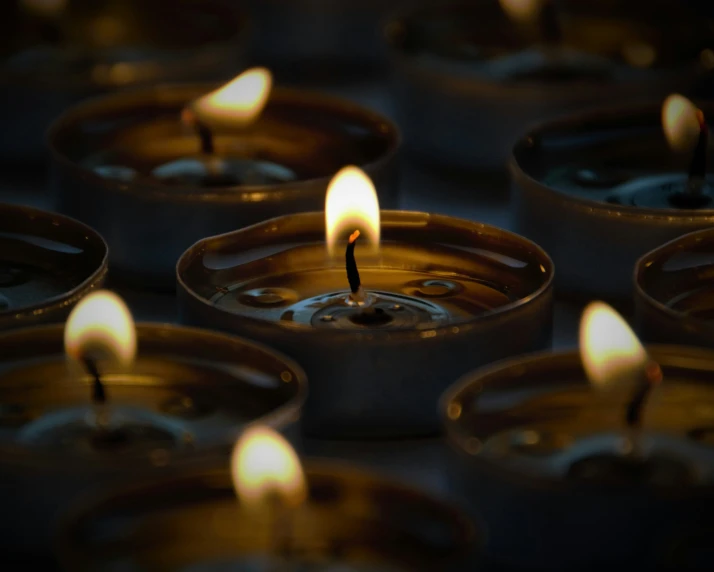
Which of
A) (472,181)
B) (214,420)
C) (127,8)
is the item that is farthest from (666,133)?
(127,8)

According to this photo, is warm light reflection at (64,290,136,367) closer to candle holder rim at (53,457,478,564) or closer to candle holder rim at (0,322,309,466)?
candle holder rim at (0,322,309,466)

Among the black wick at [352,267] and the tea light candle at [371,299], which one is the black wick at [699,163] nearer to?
the tea light candle at [371,299]

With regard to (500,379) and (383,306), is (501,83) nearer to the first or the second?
(383,306)

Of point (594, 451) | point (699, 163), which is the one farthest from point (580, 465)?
point (699, 163)

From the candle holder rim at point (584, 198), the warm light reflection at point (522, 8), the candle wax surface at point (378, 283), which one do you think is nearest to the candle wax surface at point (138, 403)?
the candle wax surface at point (378, 283)

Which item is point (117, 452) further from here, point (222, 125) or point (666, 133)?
point (666, 133)

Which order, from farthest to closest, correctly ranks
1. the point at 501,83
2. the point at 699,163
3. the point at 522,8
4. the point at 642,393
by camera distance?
1. the point at 522,8
2. the point at 501,83
3. the point at 699,163
4. the point at 642,393
